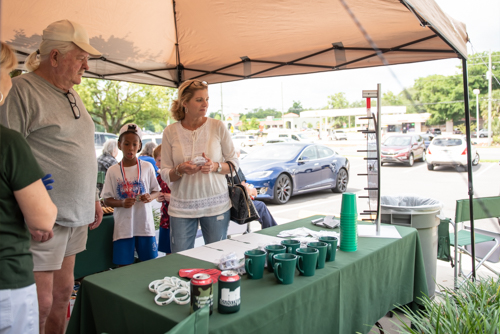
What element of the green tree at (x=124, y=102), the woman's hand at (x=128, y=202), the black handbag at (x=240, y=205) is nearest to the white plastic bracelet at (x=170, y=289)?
the black handbag at (x=240, y=205)

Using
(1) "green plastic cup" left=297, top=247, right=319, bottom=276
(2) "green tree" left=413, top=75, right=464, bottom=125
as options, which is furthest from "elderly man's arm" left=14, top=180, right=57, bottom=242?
(2) "green tree" left=413, top=75, right=464, bottom=125

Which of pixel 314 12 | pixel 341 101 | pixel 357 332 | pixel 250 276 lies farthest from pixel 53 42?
pixel 341 101

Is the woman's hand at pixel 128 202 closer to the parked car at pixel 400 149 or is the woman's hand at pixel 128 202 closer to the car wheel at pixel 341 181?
the car wheel at pixel 341 181

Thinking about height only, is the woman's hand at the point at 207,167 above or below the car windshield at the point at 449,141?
above

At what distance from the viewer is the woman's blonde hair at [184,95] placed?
8.25ft

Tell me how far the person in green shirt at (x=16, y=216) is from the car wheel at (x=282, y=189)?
708cm

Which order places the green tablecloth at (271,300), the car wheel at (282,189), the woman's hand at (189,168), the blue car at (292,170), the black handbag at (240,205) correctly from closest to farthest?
the green tablecloth at (271,300)
the woman's hand at (189,168)
the black handbag at (240,205)
the blue car at (292,170)
the car wheel at (282,189)

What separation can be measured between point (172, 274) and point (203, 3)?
2860mm

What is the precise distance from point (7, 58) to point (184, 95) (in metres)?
1.40

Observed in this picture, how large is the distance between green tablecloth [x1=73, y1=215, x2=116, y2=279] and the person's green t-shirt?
1985 millimetres

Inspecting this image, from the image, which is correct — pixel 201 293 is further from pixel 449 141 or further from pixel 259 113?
pixel 259 113

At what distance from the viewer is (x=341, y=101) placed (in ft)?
268

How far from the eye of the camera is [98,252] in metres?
3.15

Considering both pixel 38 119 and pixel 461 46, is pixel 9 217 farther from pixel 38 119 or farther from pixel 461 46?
pixel 461 46
